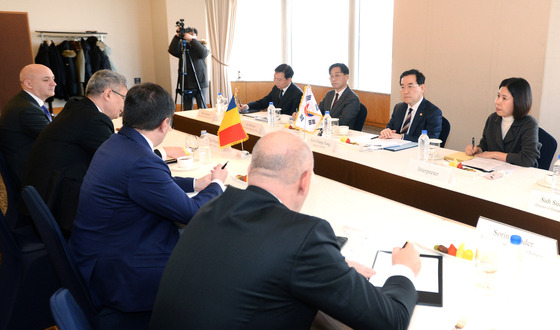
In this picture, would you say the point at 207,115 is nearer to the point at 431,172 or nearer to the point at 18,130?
the point at 18,130

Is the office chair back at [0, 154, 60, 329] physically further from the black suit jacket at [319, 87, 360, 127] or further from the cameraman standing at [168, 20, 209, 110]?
the cameraman standing at [168, 20, 209, 110]

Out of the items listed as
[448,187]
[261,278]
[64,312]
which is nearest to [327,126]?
[448,187]

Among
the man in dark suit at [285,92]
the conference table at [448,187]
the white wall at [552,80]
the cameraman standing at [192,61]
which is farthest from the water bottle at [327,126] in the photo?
the cameraman standing at [192,61]

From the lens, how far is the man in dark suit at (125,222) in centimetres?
173

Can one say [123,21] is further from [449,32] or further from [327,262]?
[327,262]

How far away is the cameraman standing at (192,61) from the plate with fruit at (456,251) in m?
5.59

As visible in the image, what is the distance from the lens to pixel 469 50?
471cm

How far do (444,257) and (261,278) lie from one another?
0.90m

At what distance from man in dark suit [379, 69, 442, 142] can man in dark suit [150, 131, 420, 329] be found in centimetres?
270

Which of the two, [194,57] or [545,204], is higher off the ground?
[194,57]

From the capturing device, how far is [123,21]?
8.23 metres

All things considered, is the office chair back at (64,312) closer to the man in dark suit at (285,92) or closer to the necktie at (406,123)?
the necktie at (406,123)

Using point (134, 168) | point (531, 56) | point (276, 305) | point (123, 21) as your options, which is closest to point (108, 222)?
point (134, 168)

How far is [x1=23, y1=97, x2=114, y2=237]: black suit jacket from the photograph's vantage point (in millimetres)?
2430
